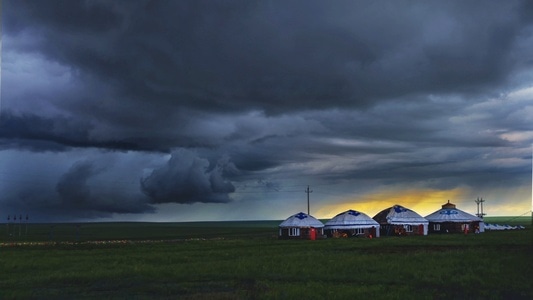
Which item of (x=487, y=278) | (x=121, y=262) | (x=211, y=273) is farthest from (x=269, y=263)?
(x=487, y=278)

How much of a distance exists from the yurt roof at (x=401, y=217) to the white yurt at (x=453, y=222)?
18.9 ft

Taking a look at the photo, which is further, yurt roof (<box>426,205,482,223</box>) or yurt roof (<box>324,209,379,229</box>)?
yurt roof (<box>426,205,482,223</box>)

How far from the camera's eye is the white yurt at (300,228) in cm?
9075

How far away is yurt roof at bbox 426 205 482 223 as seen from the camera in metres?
102

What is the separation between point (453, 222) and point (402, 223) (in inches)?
492

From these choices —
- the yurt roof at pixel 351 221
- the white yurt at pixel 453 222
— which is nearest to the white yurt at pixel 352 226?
the yurt roof at pixel 351 221

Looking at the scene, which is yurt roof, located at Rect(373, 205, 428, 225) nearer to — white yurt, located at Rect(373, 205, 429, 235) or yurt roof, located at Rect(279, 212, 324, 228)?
white yurt, located at Rect(373, 205, 429, 235)

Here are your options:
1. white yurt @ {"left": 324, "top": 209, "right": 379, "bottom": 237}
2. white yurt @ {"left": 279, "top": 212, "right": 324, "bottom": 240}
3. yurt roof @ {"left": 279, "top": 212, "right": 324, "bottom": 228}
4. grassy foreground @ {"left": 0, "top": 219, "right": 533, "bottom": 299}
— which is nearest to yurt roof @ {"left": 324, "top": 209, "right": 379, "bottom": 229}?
white yurt @ {"left": 324, "top": 209, "right": 379, "bottom": 237}

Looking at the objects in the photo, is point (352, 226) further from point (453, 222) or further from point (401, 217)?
point (453, 222)

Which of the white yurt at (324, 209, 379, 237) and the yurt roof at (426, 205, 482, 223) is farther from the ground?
the yurt roof at (426, 205, 482, 223)

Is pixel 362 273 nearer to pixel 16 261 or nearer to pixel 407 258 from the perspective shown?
pixel 407 258

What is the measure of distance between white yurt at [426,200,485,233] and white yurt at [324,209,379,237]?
698 inches

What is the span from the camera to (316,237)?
91.6m

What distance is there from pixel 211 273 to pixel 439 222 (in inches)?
3165
